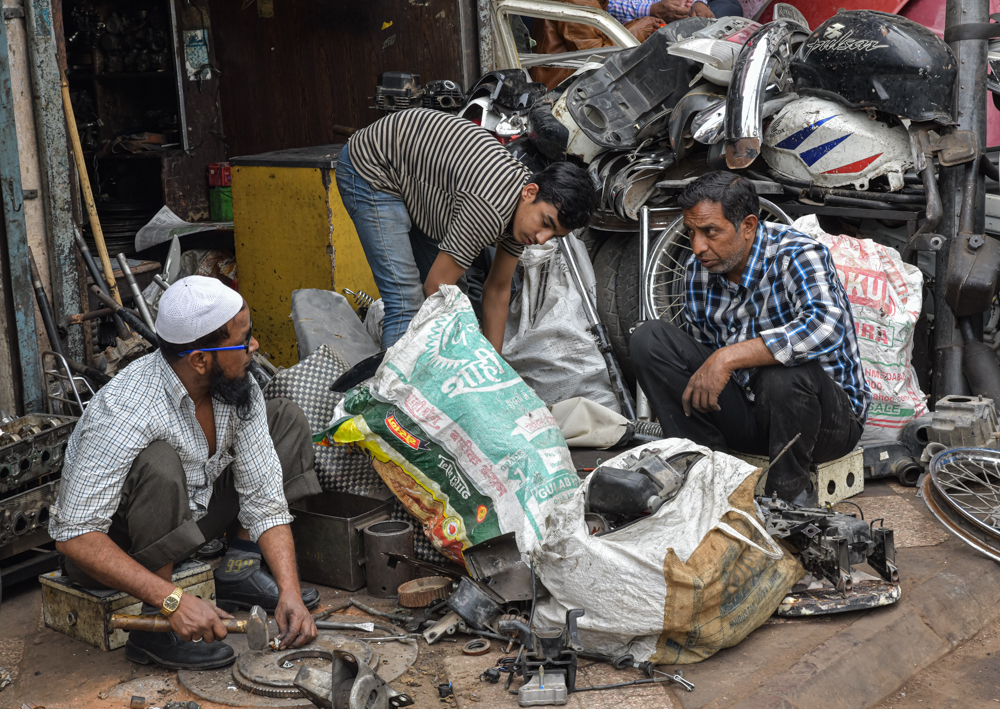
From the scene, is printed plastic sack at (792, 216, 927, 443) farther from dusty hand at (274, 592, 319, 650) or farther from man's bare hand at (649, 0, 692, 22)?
man's bare hand at (649, 0, 692, 22)

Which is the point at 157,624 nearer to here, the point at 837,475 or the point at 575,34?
the point at 837,475

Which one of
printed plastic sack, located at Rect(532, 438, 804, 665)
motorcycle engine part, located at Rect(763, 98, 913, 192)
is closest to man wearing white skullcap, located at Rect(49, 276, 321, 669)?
printed plastic sack, located at Rect(532, 438, 804, 665)

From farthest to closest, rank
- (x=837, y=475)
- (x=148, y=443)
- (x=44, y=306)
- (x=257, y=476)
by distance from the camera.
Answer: (x=44, y=306), (x=837, y=475), (x=257, y=476), (x=148, y=443)

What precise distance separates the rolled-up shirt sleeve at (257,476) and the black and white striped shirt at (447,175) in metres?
0.99

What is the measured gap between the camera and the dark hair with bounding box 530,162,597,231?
Answer: 3277mm

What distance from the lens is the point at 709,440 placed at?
3404 millimetres

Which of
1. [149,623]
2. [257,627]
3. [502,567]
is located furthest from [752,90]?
[149,623]

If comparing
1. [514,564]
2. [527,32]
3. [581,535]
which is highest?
[527,32]

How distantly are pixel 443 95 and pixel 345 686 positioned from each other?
372 cm

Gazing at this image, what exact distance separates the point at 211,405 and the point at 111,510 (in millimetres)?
408

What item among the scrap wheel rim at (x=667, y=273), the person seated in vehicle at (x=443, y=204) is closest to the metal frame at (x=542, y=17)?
the scrap wheel rim at (x=667, y=273)

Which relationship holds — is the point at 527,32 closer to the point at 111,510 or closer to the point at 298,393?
the point at 298,393

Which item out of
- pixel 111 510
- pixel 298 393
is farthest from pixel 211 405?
pixel 298 393

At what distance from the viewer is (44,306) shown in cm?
375
